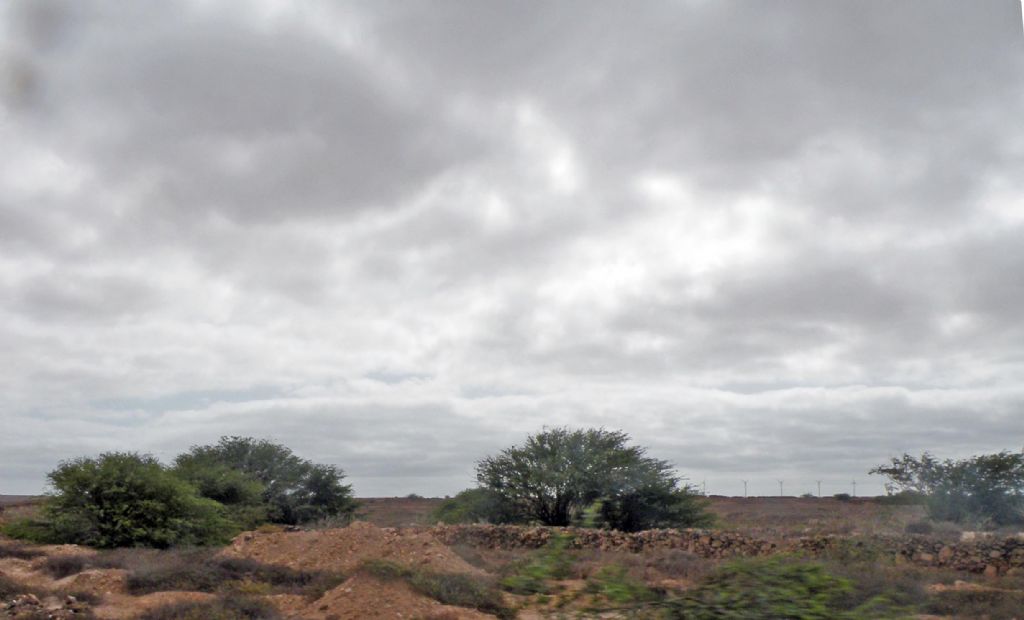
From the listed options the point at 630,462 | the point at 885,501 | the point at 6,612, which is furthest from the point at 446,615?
the point at 885,501

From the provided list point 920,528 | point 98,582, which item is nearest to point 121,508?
point 98,582

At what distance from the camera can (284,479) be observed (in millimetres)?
46188

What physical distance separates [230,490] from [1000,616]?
3391 centimetres

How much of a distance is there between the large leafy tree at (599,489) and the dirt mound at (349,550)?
11.3m

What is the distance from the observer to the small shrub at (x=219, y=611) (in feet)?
51.9

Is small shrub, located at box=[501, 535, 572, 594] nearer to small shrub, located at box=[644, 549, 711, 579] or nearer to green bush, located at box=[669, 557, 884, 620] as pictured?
green bush, located at box=[669, 557, 884, 620]

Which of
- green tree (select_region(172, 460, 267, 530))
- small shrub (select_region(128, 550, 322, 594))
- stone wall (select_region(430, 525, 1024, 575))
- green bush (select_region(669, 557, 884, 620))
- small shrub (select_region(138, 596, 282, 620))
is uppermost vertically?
green tree (select_region(172, 460, 267, 530))

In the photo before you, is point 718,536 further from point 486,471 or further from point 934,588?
point 486,471

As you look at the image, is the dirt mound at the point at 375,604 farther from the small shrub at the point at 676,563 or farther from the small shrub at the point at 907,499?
the small shrub at the point at 907,499

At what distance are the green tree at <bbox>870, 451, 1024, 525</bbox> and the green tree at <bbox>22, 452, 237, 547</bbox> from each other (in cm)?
2859

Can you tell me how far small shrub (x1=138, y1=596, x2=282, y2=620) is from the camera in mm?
15805

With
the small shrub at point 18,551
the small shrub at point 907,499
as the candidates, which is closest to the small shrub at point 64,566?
the small shrub at point 18,551

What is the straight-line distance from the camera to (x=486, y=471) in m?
39.2

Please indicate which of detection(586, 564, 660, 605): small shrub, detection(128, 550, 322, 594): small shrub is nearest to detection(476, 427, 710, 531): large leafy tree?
detection(128, 550, 322, 594): small shrub
